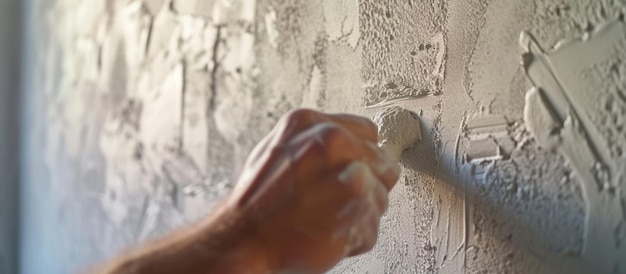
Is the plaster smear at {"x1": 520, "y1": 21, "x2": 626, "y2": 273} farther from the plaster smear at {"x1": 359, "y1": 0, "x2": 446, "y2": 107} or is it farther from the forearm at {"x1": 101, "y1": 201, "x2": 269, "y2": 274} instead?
the forearm at {"x1": 101, "y1": 201, "x2": 269, "y2": 274}

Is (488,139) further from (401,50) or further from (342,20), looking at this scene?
(342,20)

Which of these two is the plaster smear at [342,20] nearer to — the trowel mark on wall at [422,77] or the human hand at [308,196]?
the trowel mark on wall at [422,77]

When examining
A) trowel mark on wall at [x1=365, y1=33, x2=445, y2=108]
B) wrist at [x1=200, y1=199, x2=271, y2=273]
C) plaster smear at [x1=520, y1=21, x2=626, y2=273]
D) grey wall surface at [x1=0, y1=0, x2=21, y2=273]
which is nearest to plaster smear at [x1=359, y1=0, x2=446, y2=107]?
trowel mark on wall at [x1=365, y1=33, x2=445, y2=108]

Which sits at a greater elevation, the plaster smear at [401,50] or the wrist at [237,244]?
the plaster smear at [401,50]

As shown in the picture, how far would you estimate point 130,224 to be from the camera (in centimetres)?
141

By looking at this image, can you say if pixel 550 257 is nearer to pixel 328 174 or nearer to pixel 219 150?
pixel 328 174

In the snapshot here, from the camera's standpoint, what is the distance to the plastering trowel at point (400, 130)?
2.27 feet

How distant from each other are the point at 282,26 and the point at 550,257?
572 millimetres

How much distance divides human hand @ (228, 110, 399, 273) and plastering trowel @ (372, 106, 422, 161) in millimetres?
177

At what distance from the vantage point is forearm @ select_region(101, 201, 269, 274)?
0.45 metres

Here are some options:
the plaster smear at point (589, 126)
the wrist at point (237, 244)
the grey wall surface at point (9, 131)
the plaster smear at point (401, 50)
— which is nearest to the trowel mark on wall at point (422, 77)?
the plaster smear at point (401, 50)

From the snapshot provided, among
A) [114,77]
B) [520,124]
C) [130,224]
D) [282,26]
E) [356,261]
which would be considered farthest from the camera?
[114,77]

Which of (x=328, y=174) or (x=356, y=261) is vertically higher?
(x=328, y=174)

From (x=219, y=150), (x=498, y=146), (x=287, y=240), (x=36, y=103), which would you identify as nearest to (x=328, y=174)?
(x=287, y=240)
